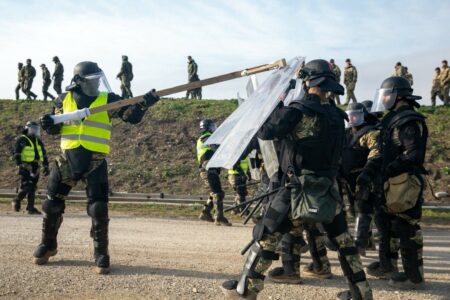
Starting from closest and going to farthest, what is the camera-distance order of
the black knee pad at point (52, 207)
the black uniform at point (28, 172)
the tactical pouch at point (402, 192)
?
the tactical pouch at point (402, 192) < the black knee pad at point (52, 207) < the black uniform at point (28, 172)

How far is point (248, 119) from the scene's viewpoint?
4.33 m

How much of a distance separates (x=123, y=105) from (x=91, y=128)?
0.45 meters

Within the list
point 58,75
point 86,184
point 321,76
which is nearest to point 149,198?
point 86,184

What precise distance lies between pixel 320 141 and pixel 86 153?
2664 millimetres

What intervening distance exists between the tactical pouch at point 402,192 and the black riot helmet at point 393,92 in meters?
0.84

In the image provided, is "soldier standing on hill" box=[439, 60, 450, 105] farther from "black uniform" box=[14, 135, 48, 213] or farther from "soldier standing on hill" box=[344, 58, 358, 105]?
"black uniform" box=[14, 135, 48, 213]

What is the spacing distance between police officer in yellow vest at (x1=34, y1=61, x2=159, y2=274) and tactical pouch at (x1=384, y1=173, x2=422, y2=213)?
2.70 meters

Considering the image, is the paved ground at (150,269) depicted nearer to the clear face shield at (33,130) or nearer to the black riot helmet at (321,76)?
the black riot helmet at (321,76)

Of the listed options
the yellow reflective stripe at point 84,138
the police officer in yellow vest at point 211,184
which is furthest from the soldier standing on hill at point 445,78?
the yellow reflective stripe at point 84,138

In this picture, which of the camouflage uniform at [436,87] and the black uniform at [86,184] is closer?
the black uniform at [86,184]

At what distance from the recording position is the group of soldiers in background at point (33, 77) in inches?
944

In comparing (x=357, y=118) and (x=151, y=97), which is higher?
(x=151, y=97)

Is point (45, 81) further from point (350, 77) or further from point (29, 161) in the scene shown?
point (350, 77)

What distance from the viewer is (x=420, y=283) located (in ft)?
16.6
